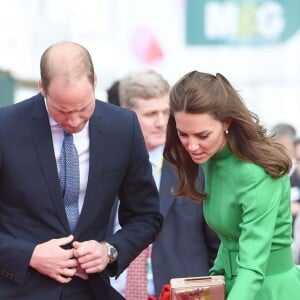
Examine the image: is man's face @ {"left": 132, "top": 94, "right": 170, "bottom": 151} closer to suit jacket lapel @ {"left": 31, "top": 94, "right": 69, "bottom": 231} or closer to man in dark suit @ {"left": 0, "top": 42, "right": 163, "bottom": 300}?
man in dark suit @ {"left": 0, "top": 42, "right": 163, "bottom": 300}

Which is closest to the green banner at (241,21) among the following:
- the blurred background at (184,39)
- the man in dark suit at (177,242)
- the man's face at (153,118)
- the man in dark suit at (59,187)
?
the blurred background at (184,39)

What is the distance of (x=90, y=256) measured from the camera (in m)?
3.64

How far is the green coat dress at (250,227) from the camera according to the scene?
3.43 metres

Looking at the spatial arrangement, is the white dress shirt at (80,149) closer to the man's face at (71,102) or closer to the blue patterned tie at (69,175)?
the blue patterned tie at (69,175)

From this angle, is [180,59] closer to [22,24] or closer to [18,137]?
[22,24]

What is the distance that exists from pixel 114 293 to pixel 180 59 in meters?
6.20

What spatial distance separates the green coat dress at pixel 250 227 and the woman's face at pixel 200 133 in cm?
8

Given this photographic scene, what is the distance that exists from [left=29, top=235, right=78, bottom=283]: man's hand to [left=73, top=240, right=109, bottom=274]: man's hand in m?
0.03

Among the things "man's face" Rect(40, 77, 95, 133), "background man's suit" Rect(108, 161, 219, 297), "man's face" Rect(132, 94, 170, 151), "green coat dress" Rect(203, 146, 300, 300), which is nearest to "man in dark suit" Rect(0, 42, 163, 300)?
"man's face" Rect(40, 77, 95, 133)

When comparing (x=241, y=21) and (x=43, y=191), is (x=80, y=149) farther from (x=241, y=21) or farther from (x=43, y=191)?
(x=241, y=21)

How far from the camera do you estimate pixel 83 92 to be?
3.49m

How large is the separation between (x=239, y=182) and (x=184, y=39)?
6.47 meters

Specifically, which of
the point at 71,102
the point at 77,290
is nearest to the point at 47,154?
the point at 71,102

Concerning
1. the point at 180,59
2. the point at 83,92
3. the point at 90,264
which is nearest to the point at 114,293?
the point at 90,264
